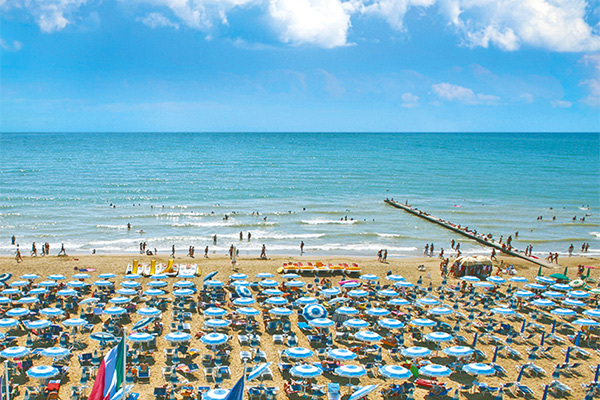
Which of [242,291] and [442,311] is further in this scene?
[242,291]

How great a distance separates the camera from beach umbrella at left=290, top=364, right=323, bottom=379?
15.8m

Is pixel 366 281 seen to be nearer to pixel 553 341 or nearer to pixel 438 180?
pixel 553 341

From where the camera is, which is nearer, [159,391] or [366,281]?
[159,391]

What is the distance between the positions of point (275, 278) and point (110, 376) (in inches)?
762

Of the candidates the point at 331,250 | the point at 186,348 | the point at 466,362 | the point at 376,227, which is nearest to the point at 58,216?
the point at 331,250

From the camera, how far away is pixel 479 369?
16453 millimetres

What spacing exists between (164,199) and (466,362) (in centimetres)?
4732

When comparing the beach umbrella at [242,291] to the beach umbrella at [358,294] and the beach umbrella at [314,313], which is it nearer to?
the beach umbrella at [314,313]

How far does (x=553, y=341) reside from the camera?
20.9m

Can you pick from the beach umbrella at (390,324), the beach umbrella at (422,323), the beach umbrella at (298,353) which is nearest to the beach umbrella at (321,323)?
the beach umbrella at (390,324)

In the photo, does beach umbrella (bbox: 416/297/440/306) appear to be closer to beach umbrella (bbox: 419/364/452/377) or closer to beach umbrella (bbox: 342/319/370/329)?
beach umbrella (bbox: 342/319/370/329)

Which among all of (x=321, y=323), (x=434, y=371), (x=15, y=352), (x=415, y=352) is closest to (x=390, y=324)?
(x=415, y=352)

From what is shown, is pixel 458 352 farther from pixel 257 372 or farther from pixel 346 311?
pixel 257 372

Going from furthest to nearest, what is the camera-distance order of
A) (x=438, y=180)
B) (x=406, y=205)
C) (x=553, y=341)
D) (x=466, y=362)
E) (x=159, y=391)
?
(x=438, y=180) → (x=406, y=205) → (x=553, y=341) → (x=466, y=362) → (x=159, y=391)
